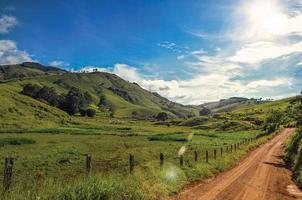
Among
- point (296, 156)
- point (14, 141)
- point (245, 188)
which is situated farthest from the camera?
point (14, 141)

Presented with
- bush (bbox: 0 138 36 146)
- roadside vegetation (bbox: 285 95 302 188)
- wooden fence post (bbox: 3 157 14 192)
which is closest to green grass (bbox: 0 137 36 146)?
bush (bbox: 0 138 36 146)

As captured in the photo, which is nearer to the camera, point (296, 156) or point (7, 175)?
point (7, 175)

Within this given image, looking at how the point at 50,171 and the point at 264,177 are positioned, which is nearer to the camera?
the point at 264,177

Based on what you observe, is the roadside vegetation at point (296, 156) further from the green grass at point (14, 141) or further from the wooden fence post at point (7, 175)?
the green grass at point (14, 141)

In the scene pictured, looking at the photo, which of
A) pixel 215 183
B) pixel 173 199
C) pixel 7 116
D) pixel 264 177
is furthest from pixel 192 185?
pixel 7 116

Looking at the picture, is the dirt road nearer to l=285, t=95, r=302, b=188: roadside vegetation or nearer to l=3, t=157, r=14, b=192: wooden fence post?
l=285, t=95, r=302, b=188: roadside vegetation

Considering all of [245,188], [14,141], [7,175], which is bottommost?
[245,188]

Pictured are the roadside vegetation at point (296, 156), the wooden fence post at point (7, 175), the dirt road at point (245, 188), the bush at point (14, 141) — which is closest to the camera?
the wooden fence post at point (7, 175)

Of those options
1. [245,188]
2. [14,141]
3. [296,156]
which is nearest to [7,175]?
[245,188]

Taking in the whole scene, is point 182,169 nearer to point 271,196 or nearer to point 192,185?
point 192,185

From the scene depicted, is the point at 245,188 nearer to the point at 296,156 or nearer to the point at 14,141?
the point at 296,156

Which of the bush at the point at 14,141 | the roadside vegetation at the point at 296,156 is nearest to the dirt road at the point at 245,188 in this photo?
the roadside vegetation at the point at 296,156

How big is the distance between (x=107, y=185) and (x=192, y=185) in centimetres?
1035

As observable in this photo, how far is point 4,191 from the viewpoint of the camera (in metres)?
13.3
